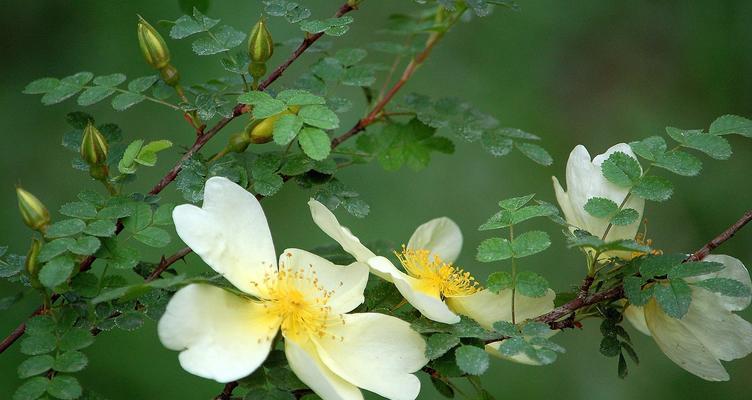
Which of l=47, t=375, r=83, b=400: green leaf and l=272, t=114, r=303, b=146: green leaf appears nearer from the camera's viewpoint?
l=47, t=375, r=83, b=400: green leaf

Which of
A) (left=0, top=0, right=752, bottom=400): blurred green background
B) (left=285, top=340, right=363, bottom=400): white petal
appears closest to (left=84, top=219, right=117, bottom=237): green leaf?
(left=285, top=340, right=363, bottom=400): white petal

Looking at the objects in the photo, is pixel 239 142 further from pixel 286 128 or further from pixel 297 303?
pixel 297 303

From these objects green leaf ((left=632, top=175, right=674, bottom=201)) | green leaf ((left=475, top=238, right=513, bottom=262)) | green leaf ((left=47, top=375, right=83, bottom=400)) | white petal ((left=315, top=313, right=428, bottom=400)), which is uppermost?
green leaf ((left=632, top=175, right=674, bottom=201))

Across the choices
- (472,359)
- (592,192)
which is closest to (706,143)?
(592,192)

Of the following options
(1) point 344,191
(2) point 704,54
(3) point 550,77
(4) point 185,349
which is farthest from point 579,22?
(4) point 185,349

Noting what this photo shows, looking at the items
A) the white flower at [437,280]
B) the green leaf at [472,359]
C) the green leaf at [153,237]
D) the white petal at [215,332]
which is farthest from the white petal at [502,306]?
the green leaf at [153,237]

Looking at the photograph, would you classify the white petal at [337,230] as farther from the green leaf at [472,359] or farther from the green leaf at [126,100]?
the green leaf at [126,100]

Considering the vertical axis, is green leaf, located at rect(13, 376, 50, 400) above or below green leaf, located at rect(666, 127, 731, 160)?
below

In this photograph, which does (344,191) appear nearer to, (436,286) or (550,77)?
(436,286)

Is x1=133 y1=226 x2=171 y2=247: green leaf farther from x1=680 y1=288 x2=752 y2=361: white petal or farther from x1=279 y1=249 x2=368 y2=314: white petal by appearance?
x1=680 y1=288 x2=752 y2=361: white petal
